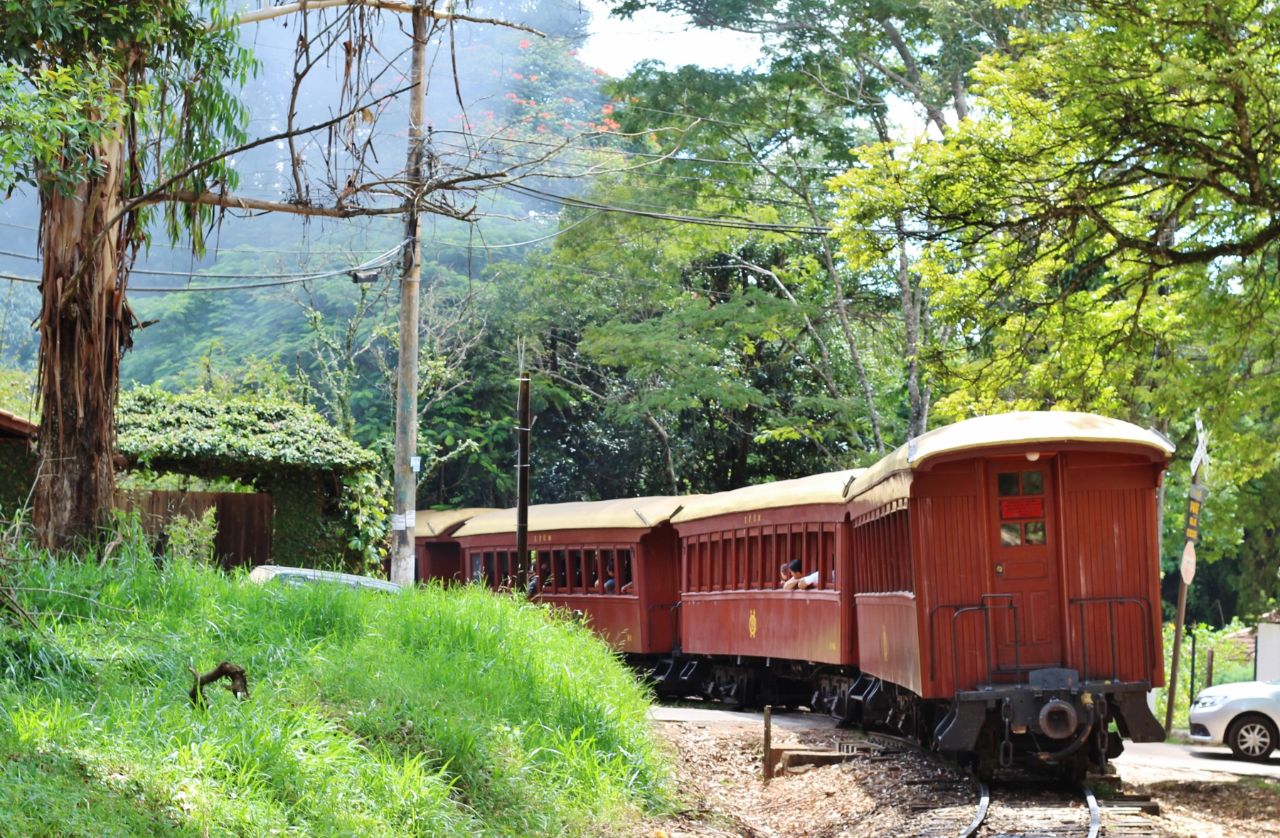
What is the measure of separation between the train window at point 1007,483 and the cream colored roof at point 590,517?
1098cm

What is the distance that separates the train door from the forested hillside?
10.6 feet

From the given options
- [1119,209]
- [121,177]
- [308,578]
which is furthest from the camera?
[1119,209]

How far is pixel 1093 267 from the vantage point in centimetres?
1499

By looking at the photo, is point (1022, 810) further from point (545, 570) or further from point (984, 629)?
point (545, 570)

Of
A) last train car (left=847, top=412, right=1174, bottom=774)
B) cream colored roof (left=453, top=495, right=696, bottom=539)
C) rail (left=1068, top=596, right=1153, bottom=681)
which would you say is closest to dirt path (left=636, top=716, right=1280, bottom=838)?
last train car (left=847, top=412, right=1174, bottom=774)

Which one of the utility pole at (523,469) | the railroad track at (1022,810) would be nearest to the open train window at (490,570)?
the utility pole at (523,469)

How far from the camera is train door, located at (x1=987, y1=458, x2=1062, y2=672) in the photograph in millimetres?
11828

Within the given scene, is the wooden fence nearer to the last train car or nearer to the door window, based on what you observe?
the last train car

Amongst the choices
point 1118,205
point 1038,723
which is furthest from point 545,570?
point 1038,723

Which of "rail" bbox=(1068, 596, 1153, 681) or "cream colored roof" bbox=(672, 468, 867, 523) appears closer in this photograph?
"rail" bbox=(1068, 596, 1153, 681)

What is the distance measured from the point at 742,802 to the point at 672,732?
330cm

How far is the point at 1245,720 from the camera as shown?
16.9 m

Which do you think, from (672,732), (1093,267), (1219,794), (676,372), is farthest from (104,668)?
(676,372)

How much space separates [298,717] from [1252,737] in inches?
516
